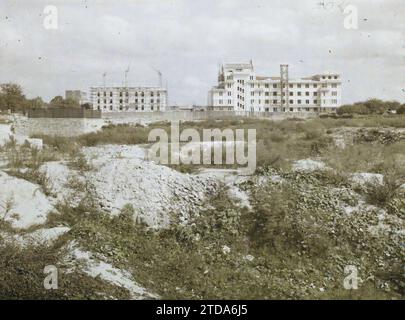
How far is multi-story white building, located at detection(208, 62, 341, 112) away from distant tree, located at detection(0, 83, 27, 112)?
→ 2167 centimetres

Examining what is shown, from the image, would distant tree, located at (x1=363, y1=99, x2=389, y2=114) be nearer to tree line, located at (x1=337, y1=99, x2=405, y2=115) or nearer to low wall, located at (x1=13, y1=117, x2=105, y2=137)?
tree line, located at (x1=337, y1=99, x2=405, y2=115)

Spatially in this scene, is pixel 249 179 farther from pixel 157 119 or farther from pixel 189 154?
pixel 157 119

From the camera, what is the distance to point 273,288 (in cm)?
717

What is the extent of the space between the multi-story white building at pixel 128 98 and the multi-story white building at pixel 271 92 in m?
15.5

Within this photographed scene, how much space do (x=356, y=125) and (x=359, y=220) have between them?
15.8m

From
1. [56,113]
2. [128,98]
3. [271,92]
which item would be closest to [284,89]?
[271,92]

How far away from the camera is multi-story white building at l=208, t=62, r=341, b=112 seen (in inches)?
2142

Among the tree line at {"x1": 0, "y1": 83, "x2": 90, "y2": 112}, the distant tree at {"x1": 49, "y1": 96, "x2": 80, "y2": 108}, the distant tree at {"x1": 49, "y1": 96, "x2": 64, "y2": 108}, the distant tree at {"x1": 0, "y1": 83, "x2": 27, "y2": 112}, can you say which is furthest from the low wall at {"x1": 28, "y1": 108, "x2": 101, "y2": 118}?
the distant tree at {"x1": 49, "y1": 96, "x2": 64, "y2": 108}

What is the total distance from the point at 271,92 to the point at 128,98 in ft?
81.4

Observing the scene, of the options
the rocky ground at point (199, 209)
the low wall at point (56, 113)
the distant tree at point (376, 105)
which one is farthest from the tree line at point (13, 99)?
the distant tree at point (376, 105)

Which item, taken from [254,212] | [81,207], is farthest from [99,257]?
[254,212]

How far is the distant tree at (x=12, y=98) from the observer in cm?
3816

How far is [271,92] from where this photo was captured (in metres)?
59.8

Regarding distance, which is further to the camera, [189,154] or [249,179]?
[189,154]
